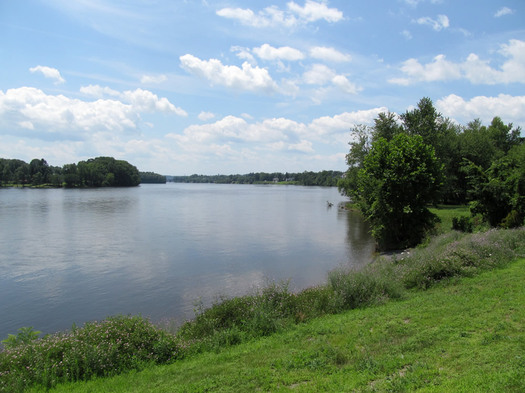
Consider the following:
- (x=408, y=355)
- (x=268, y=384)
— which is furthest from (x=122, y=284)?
(x=408, y=355)

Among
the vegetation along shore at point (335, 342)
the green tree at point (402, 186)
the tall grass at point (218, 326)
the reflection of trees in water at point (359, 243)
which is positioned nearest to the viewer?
the vegetation along shore at point (335, 342)

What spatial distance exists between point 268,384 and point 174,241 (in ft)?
84.0

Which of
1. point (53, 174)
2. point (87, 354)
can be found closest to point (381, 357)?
point (87, 354)

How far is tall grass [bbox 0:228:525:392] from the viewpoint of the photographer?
753 centimetres

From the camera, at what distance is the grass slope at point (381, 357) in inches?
212

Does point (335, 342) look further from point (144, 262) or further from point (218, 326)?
point (144, 262)

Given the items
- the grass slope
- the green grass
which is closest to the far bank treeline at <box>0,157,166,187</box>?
the green grass

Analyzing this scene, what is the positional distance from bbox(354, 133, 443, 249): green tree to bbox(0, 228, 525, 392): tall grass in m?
8.42

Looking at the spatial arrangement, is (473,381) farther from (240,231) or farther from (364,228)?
(364,228)

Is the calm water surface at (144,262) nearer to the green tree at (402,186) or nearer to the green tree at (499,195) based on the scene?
the green tree at (402,186)

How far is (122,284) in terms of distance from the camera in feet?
60.7

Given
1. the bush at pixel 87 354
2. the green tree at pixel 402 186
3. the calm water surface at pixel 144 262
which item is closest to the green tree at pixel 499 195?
the green tree at pixel 402 186

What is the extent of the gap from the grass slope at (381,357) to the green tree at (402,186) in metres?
13.9

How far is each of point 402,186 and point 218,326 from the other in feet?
56.4
